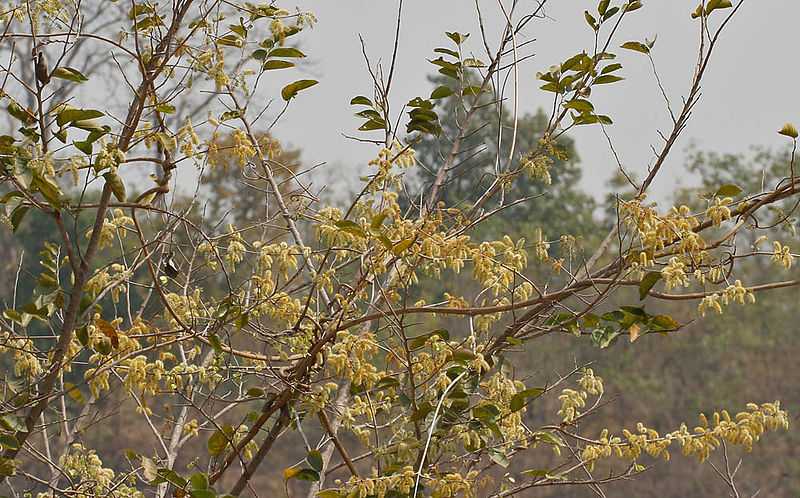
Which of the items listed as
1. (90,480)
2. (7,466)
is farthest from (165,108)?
(90,480)

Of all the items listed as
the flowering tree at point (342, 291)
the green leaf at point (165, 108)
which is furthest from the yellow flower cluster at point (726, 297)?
the green leaf at point (165, 108)

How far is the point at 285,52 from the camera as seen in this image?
1.96 metres

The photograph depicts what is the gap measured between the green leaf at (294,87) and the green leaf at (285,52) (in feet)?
0.18

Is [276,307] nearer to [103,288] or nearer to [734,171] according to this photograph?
[103,288]

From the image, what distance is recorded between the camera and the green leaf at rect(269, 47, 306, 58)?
1927 millimetres

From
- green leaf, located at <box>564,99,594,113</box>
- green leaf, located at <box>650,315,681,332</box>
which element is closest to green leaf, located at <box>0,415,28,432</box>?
green leaf, located at <box>650,315,681,332</box>

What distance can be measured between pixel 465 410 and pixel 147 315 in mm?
1701

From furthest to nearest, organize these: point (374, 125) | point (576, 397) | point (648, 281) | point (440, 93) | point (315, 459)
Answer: point (440, 93) < point (374, 125) < point (576, 397) < point (315, 459) < point (648, 281)

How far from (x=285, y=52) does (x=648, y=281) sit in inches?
30.7

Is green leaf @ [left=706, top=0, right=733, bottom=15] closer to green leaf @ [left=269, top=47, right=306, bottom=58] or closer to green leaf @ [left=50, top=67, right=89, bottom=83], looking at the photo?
green leaf @ [left=269, top=47, right=306, bottom=58]

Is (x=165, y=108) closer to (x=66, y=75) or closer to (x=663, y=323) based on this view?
(x=66, y=75)

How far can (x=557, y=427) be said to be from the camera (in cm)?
184

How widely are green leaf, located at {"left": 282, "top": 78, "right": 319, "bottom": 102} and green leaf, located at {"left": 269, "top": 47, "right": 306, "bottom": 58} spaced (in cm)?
5

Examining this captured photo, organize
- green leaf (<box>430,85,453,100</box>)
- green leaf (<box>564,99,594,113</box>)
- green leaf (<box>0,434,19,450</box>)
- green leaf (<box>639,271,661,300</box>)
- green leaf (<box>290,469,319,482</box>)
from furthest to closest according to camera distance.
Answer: green leaf (<box>430,85,453,100</box>)
green leaf (<box>564,99,594,113</box>)
green leaf (<box>290,469,319,482</box>)
green leaf (<box>0,434,19,450</box>)
green leaf (<box>639,271,661,300</box>)
